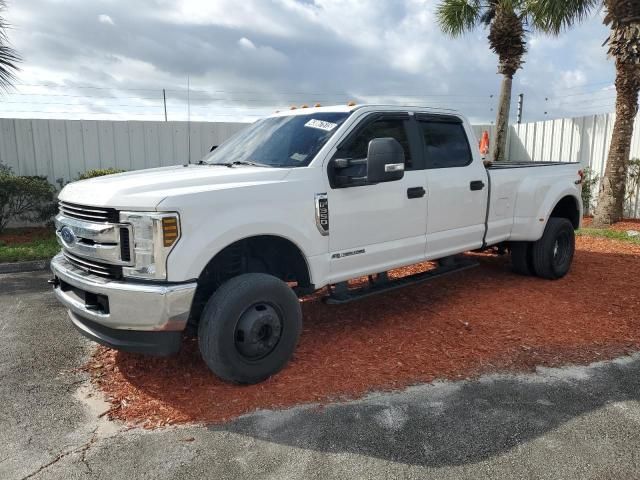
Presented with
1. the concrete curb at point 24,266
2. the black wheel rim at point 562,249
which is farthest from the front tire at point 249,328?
the concrete curb at point 24,266

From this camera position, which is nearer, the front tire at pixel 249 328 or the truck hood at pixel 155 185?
the truck hood at pixel 155 185

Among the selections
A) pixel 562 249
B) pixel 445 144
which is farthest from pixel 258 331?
pixel 562 249

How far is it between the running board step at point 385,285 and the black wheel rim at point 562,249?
1426 millimetres

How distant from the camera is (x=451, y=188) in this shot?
495 centimetres

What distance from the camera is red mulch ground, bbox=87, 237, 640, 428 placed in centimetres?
353

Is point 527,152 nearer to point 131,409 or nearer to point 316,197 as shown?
point 316,197

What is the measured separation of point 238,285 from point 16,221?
9.13 meters

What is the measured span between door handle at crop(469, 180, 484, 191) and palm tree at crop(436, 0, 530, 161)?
9047 mm

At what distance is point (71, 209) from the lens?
3.66 metres

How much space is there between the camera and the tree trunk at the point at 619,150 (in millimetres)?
10164

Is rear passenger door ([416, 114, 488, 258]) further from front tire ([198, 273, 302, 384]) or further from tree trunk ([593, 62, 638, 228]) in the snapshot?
tree trunk ([593, 62, 638, 228])

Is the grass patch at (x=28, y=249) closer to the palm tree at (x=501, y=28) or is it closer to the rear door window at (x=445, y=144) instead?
the rear door window at (x=445, y=144)

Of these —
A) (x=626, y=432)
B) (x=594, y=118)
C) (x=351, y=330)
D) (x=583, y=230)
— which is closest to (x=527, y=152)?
(x=594, y=118)

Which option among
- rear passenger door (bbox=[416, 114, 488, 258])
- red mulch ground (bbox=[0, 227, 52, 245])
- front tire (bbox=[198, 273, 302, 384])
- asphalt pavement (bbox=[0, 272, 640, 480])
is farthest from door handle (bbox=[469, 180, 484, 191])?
red mulch ground (bbox=[0, 227, 52, 245])
